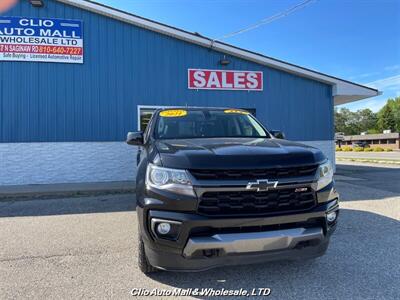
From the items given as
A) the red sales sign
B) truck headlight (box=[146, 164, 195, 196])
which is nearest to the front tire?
truck headlight (box=[146, 164, 195, 196])

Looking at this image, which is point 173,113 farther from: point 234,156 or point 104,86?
point 104,86

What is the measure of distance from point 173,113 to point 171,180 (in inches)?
80.0

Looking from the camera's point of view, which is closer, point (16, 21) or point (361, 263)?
point (361, 263)

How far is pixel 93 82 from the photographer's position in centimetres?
1059

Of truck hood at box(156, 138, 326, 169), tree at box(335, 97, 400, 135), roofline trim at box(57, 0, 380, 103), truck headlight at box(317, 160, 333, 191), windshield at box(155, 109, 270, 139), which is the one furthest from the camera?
tree at box(335, 97, 400, 135)

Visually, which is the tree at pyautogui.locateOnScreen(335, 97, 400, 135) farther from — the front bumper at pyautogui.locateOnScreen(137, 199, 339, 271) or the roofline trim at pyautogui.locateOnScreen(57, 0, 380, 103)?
the front bumper at pyautogui.locateOnScreen(137, 199, 339, 271)

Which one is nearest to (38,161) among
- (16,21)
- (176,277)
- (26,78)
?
(26,78)

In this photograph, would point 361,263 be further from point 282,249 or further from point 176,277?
point 176,277

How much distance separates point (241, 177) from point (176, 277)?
1389 mm

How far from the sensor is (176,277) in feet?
11.1

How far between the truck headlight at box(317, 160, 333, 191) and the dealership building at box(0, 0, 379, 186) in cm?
840

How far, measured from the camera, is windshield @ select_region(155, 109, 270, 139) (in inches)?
169

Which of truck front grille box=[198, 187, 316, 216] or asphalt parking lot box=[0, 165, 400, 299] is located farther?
asphalt parking lot box=[0, 165, 400, 299]

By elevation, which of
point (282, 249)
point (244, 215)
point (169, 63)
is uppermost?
point (169, 63)
